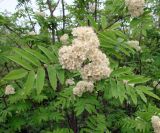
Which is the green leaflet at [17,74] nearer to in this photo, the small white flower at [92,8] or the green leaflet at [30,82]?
the green leaflet at [30,82]

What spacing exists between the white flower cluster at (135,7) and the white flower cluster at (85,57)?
1.10 meters

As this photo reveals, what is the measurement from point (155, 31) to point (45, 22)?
1.85 m

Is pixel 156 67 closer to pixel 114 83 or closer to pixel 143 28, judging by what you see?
pixel 143 28

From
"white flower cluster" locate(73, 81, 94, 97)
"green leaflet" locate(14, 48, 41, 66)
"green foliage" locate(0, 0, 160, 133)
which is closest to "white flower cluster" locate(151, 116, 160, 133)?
"green foliage" locate(0, 0, 160, 133)

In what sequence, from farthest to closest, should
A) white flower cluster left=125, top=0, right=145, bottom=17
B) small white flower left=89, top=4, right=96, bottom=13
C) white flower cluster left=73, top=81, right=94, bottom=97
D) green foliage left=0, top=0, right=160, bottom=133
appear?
1. small white flower left=89, top=4, right=96, bottom=13
2. white flower cluster left=125, top=0, right=145, bottom=17
3. white flower cluster left=73, top=81, right=94, bottom=97
4. green foliage left=0, top=0, right=160, bottom=133

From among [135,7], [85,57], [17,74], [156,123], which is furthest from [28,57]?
[135,7]

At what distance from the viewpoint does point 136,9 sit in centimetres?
367

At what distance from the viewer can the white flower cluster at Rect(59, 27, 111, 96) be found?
98.8 inches

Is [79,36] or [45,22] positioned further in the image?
[45,22]

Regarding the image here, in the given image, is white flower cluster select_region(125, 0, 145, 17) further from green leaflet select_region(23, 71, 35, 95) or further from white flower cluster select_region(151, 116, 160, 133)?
green leaflet select_region(23, 71, 35, 95)

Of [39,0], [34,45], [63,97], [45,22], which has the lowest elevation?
[63,97]

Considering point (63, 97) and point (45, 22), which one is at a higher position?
point (45, 22)

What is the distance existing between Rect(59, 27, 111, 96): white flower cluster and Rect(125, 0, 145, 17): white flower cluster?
1101 millimetres

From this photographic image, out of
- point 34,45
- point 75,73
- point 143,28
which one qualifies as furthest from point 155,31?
point 75,73
